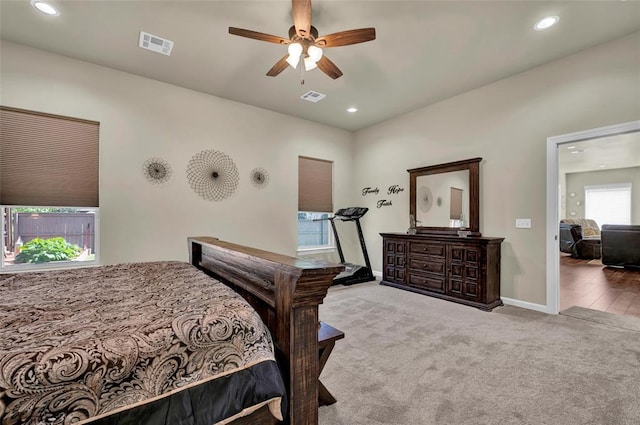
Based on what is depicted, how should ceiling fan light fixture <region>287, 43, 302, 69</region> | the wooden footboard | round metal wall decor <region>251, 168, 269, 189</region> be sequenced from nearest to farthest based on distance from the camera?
the wooden footboard
ceiling fan light fixture <region>287, 43, 302, 69</region>
round metal wall decor <region>251, 168, 269, 189</region>

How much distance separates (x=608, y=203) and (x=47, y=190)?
14.5 meters

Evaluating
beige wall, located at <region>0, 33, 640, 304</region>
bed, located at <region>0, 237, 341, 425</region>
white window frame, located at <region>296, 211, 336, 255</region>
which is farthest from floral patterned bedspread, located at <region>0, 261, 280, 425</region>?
white window frame, located at <region>296, 211, 336, 255</region>

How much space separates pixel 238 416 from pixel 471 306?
142 inches

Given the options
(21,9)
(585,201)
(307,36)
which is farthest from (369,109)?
(585,201)

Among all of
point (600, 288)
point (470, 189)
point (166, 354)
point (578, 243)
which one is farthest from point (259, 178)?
point (578, 243)

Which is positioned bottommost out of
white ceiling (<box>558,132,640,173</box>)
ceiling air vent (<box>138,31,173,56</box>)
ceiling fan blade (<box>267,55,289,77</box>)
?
ceiling fan blade (<box>267,55,289,77</box>)

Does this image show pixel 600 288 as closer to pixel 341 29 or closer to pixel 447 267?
pixel 447 267

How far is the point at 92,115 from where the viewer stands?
3.44m

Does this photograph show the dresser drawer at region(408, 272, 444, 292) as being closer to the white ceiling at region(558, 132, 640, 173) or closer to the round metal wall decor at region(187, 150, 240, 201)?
the round metal wall decor at region(187, 150, 240, 201)

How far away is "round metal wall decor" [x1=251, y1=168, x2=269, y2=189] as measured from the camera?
15.4ft

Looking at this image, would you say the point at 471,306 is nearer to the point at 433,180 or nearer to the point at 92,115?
the point at 433,180

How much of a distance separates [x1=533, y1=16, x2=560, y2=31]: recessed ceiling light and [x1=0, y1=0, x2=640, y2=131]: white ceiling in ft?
0.17

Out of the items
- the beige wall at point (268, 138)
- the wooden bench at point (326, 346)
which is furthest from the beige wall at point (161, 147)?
the wooden bench at point (326, 346)

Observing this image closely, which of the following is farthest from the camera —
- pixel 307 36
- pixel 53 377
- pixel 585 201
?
pixel 585 201
